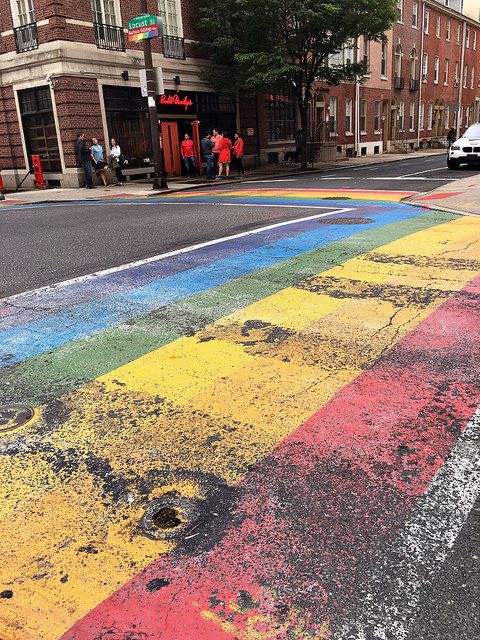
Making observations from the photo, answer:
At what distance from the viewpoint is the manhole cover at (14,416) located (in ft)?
11.3

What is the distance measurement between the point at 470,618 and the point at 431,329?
305 cm

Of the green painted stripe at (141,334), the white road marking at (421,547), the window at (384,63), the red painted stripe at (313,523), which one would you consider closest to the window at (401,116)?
the window at (384,63)

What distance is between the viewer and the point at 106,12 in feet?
77.6

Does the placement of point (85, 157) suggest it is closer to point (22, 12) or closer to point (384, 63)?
point (22, 12)

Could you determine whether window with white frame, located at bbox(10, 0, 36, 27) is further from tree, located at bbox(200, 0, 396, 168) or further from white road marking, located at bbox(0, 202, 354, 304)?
white road marking, located at bbox(0, 202, 354, 304)

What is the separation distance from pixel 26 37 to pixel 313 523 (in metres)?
26.0

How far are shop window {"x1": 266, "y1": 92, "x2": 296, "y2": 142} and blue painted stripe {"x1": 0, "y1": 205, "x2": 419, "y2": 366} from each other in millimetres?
27149

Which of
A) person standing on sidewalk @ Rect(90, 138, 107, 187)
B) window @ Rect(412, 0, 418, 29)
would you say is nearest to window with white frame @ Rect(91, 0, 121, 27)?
person standing on sidewalk @ Rect(90, 138, 107, 187)

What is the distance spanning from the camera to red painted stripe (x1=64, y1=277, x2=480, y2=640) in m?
2.01

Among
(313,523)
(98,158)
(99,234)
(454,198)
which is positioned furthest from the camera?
(98,158)

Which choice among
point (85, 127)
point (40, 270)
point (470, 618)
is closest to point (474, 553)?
point (470, 618)

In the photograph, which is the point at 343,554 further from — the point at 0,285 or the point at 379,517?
the point at 0,285

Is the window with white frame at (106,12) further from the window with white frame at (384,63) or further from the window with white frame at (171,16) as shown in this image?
the window with white frame at (384,63)

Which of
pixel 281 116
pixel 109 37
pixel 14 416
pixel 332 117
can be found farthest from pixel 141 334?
pixel 332 117
